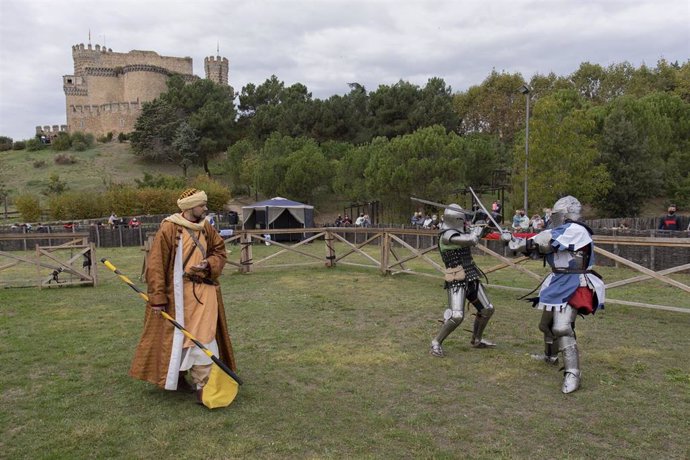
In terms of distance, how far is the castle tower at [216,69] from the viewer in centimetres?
7825

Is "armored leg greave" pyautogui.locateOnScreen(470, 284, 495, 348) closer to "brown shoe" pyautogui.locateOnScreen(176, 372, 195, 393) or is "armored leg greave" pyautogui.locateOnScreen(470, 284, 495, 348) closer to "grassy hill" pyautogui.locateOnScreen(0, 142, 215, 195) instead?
"brown shoe" pyautogui.locateOnScreen(176, 372, 195, 393)

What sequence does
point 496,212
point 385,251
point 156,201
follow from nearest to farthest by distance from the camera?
1. point 385,251
2. point 496,212
3. point 156,201

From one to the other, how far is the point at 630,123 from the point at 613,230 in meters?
16.8

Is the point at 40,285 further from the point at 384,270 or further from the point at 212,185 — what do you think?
the point at 212,185

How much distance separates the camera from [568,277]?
487 cm

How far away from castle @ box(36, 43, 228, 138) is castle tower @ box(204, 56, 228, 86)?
0.31m

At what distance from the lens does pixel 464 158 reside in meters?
27.5

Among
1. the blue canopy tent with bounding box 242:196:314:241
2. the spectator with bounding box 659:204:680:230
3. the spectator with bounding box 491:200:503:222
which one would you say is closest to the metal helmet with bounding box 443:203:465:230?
the spectator with bounding box 491:200:503:222

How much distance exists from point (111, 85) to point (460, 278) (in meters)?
79.7

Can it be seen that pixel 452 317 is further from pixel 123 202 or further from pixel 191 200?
pixel 123 202

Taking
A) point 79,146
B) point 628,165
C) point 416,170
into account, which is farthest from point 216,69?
point 628,165

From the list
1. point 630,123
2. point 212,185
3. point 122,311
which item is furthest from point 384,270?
point 212,185

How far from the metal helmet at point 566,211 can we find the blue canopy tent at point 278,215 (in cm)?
1860

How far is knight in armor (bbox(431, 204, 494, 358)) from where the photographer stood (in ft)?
18.5
